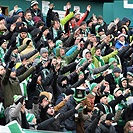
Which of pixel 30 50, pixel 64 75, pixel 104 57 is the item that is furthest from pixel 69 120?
pixel 104 57

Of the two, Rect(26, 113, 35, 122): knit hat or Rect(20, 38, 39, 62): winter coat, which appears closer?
Rect(26, 113, 35, 122): knit hat

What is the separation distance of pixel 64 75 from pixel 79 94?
2.23 m

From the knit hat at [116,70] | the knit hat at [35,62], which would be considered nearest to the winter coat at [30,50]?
the knit hat at [35,62]

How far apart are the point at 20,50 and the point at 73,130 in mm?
3436

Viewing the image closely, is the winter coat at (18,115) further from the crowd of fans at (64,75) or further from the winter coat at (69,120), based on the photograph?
the winter coat at (69,120)

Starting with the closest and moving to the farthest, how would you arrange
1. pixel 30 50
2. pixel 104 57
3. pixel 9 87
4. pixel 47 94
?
pixel 9 87 → pixel 47 94 → pixel 30 50 → pixel 104 57

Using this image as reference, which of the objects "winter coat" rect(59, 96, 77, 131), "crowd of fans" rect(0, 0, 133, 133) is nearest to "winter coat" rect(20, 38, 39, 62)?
"crowd of fans" rect(0, 0, 133, 133)

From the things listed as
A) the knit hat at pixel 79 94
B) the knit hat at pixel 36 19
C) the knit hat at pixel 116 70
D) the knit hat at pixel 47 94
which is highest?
the knit hat at pixel 36 19

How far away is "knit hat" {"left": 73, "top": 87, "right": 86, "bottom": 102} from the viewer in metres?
A: 14.6

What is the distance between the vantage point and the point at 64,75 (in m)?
16.9

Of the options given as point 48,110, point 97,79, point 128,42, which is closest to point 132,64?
point 128,42

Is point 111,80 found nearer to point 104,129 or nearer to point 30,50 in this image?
point 30,50

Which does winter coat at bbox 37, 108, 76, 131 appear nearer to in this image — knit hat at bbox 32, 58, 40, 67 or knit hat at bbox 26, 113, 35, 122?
knit hat at bbox 26, 113, 35, 122

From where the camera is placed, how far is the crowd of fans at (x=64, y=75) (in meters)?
13.7
